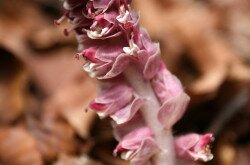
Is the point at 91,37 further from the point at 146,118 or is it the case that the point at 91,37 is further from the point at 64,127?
the point at 64,127

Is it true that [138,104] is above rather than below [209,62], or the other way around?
above

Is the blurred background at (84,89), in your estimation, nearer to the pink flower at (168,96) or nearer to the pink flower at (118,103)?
the pink flower at (118,103)

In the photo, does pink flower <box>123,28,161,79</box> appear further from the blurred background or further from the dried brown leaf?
the dried brown leaf

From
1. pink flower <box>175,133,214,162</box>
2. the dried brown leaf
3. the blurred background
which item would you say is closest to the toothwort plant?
pink flower <box>175,133,214,162</box>

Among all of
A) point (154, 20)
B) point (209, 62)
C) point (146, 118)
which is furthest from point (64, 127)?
point (154, 20)

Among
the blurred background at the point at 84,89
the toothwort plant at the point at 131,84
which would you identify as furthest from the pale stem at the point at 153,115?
the blurred background at the point at 84,89

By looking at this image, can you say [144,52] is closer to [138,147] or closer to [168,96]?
[168,96]

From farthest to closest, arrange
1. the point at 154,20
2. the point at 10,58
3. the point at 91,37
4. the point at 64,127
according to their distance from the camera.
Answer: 1. the point at 154,20
2. the point at 10,58
3. the point at 64,127
4. the point at 91,37
